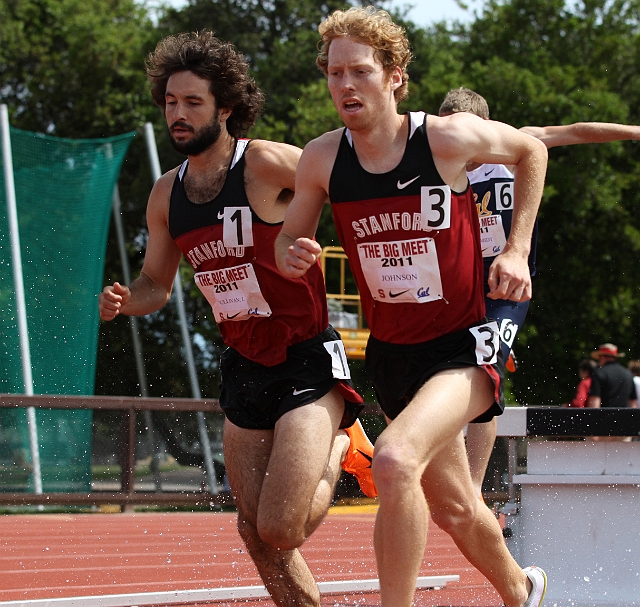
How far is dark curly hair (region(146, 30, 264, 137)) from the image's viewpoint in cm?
475

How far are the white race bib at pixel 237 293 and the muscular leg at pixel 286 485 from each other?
0.46 meters

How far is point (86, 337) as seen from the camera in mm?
14961

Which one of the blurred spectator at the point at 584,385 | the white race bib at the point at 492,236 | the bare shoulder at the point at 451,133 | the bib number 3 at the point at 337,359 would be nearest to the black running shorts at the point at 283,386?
the bib number 3 at the point at 337,359

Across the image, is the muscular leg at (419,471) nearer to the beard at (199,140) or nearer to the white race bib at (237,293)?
the white race bib at (237,293)

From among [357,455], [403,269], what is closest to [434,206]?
[403,269]

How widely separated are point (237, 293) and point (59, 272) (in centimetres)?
1145

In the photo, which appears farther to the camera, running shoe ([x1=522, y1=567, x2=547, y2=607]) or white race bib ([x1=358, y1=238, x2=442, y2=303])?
running shoe ([x1=522, y1=567, x2=547, y2=607])

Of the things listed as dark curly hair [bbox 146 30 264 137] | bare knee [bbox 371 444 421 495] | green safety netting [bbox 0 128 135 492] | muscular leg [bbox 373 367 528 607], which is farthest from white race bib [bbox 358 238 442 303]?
green safety netting [bbox 0 128 135 492]

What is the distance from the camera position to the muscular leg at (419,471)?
3.46 m

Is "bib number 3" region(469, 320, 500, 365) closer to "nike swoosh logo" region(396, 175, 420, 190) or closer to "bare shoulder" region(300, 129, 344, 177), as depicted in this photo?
"nike swoosh logo" region(396, 175, 420, 190)

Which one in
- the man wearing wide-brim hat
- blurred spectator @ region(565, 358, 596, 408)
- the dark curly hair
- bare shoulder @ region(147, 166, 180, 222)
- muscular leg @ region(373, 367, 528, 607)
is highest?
the dark curly hair

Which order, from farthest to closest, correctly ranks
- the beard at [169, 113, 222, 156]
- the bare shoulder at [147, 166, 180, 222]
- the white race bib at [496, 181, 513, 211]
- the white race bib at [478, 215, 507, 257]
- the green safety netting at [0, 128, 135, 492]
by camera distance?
the green safety netting at [0, 128, 135, 492] → the white race bib at [496, 181, 513, 211] → the white race bib at [478, 215, 507, 257] → the bare shoulder at [147, 166, 180, 222] → the beard at [169, 113, 222, 156]

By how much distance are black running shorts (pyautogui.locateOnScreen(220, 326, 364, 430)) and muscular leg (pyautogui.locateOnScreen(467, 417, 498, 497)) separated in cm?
80

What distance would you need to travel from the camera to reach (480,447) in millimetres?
5055
